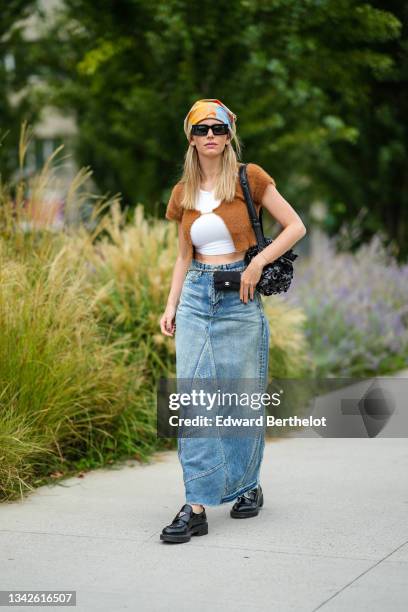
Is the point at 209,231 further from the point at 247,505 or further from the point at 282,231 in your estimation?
the point at 247,505

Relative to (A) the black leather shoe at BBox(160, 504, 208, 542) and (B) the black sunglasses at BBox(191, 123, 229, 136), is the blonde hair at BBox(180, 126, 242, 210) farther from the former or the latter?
(A) the black leather shoe at BBox(160, 504, 208, 542)

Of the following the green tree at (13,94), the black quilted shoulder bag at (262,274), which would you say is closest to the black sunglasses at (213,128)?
the black quilted shoulder bag at (262,274)

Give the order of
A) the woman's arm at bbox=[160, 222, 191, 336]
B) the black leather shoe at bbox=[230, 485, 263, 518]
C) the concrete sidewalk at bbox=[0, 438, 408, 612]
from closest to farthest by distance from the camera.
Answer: the concrete sidewalk at bbox=[0, 438, 408, 612]
the woman's arm at bbox=[160, 222, 191, 336]
the black leather shoe at bbox=[230, 485, 263, 518]

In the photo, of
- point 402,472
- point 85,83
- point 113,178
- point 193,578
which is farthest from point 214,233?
point 113,178

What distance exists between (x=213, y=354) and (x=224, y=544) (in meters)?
0.85

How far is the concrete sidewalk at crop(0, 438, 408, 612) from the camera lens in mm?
3982

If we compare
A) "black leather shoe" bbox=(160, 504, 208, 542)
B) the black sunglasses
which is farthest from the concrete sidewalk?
the black sunglasses

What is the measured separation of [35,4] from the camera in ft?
47.5

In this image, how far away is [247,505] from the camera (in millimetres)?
5207

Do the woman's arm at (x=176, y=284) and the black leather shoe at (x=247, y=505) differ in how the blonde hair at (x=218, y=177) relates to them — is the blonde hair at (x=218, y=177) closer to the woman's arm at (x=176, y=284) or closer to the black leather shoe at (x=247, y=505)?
the woman's arm at (x=176, y=284)

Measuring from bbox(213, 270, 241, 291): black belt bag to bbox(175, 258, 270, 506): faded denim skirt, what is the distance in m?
0.02

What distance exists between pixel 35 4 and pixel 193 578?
461 inches

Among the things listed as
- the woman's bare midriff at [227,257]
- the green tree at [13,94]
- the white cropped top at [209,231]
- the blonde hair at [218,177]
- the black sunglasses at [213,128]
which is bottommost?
the green tree at [13,94]

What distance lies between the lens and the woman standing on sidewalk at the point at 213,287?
488 centimetres
